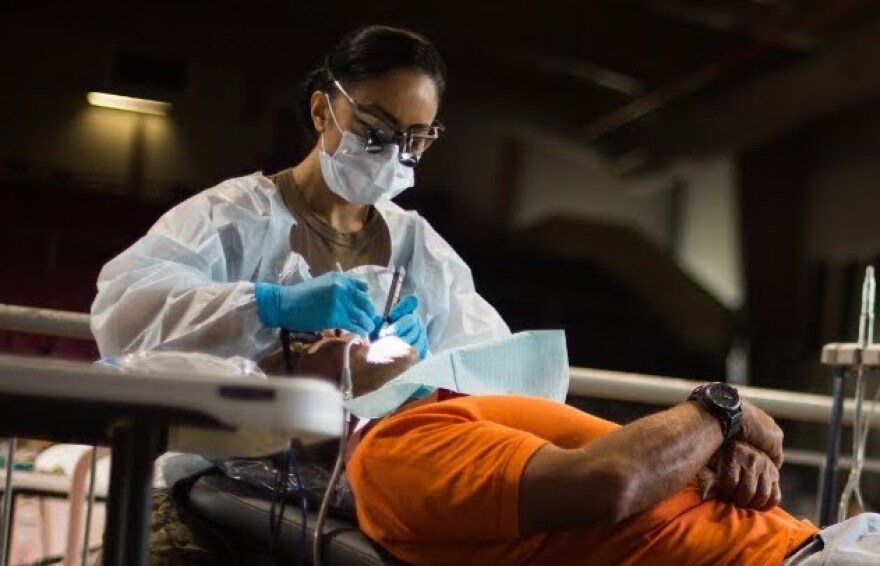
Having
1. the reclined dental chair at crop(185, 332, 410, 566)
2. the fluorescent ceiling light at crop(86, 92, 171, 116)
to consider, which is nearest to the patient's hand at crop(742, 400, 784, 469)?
the reclined dental chair at crop(185, 332, 410, 566)

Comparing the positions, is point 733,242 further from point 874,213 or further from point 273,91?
point 273,91

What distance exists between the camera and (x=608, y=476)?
1140 mm

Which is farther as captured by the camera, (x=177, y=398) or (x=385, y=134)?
(x=385, y=134)

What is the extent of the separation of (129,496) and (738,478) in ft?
2.28

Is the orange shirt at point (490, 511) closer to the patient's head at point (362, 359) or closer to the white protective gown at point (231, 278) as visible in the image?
the patient's head at point (362, 359)

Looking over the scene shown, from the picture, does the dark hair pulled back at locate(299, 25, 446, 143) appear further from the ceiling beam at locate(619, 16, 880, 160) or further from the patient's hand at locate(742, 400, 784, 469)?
the ceiling beam at locate(619, 16, 880, 160)

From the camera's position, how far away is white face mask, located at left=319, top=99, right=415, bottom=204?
1.80 m

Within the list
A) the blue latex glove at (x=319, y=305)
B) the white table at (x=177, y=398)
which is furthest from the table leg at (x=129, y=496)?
the blue latex glove at (x=319, y=305)

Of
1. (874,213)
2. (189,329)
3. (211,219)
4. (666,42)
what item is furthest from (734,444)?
(666,42)

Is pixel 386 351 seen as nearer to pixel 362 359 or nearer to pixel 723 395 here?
pixel 362 359

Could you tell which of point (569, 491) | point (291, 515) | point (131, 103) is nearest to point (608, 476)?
point (569, 491)

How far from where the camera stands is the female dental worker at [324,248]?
61.5 inches

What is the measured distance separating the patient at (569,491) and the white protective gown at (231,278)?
1.20ft

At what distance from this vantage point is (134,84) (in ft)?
18.3
